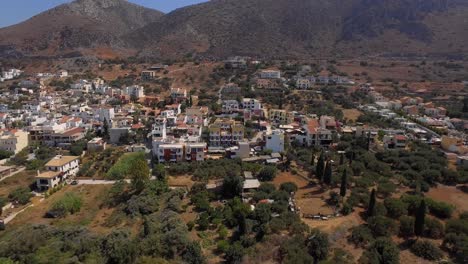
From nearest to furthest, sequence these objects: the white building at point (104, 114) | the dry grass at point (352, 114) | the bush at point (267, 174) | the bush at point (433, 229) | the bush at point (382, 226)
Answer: the bush at point (382, 226)
the bush at point (433, 229)
the bush at point (267, 174)
the white building at point (104, 114)
the dry grass at point (352, 114)

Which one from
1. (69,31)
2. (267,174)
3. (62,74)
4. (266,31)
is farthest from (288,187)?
(69,31)

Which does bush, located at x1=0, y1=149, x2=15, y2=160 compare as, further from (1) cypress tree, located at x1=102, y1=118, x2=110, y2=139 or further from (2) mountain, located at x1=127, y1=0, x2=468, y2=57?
(2) mountain, located at x1=127, y1=0, x2=468, y2=57

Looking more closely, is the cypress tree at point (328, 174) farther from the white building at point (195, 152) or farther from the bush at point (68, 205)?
the bush at point (68, 205)

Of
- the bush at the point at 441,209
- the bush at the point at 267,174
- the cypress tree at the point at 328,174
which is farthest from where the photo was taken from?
the bush at the point at 267,174

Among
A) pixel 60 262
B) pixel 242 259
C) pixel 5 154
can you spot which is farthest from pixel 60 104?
pixel 242 259

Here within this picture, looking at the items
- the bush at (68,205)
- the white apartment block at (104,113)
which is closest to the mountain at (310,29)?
the white apartment block at (104,113)

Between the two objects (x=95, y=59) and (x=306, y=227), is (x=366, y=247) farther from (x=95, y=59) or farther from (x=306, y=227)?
(x=95, y=59)
